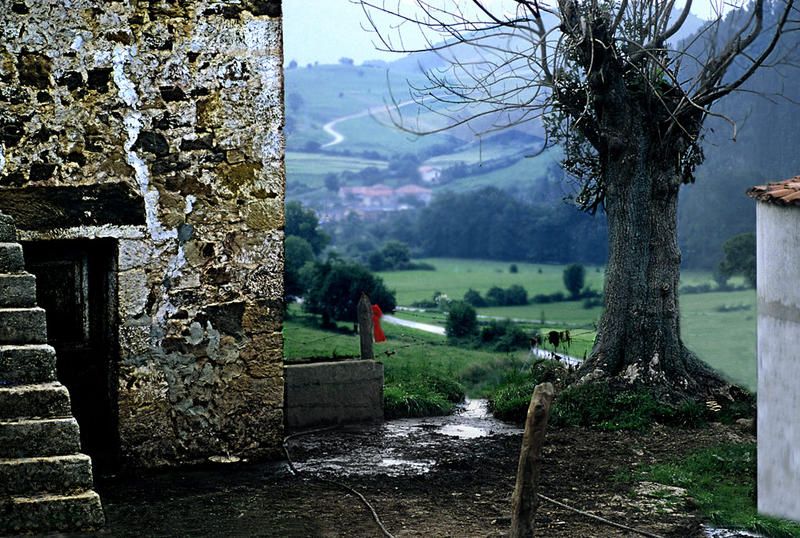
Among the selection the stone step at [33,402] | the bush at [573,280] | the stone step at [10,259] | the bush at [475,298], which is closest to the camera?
the stone step at [33,402]

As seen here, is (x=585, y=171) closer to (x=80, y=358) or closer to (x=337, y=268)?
(x=80, y=358)

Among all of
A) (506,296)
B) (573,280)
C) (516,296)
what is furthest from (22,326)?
(516,296)

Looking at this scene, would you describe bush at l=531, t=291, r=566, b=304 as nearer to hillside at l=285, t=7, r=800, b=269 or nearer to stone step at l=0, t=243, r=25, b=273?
hillside at l=285, t=7, r=800, b=269

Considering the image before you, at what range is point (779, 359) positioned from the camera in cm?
652

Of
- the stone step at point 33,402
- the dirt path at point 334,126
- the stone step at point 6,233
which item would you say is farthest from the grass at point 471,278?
the stone step at point 33,402

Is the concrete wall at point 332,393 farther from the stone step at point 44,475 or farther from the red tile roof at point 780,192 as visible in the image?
the stone step at point 44,475

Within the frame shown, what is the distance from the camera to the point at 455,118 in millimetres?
11125

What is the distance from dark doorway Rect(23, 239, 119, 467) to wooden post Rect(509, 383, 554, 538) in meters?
4.06

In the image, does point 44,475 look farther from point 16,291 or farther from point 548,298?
point 548,298

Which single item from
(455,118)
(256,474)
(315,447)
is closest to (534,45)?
(455,118)

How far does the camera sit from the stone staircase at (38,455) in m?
3.90

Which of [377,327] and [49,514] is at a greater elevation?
[377,327]

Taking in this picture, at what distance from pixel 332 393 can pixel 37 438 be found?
20.2 ft

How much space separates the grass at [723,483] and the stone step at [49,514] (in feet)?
15.8
